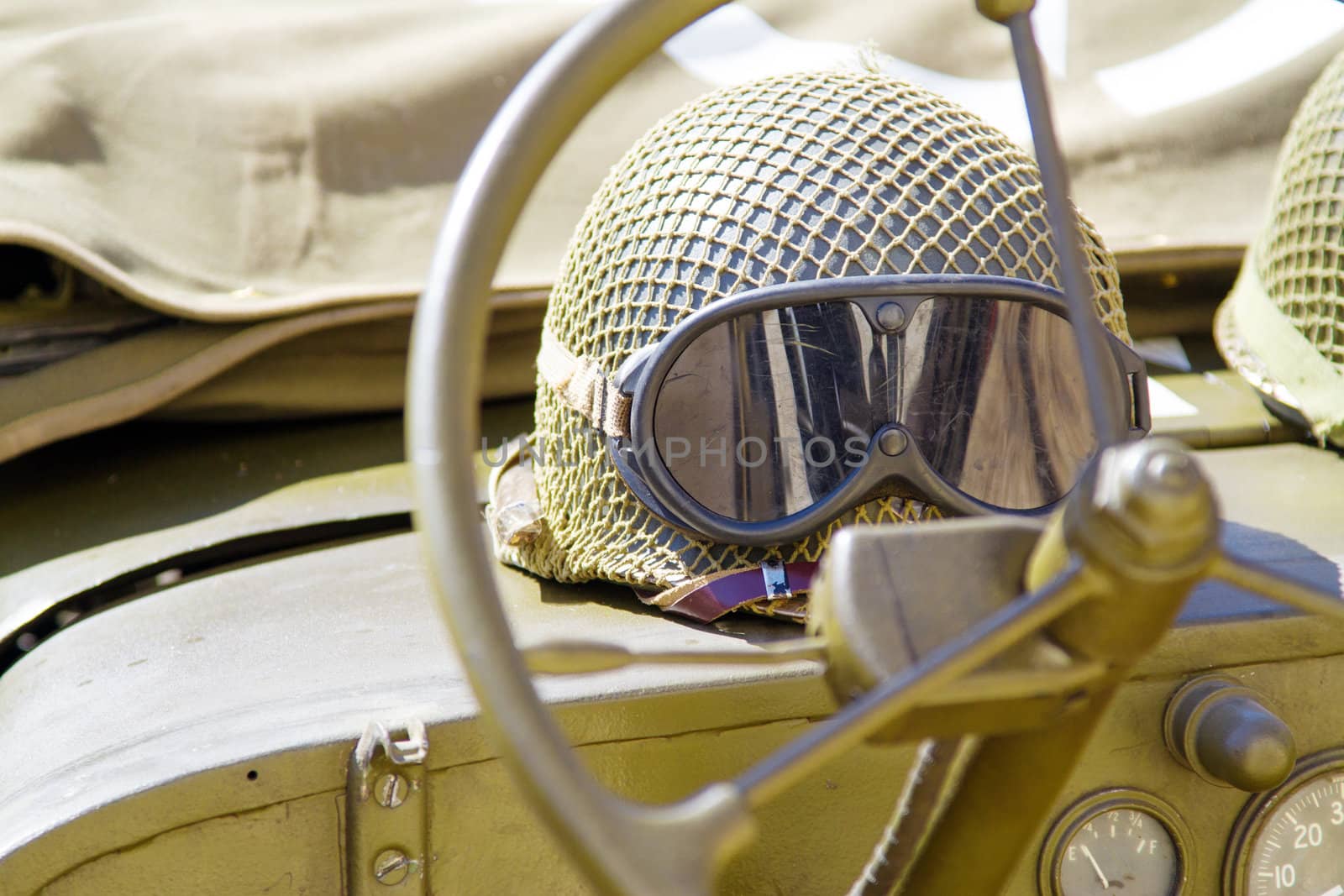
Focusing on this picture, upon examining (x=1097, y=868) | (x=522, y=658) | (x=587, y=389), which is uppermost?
(x=522, y=658)

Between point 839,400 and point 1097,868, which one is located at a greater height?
point 839,400

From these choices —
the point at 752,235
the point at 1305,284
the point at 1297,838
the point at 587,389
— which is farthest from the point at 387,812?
the point at 1305,284

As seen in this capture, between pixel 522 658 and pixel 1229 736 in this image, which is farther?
pixel 1229 736

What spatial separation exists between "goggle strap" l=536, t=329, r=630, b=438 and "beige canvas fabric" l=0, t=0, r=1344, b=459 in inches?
26.1

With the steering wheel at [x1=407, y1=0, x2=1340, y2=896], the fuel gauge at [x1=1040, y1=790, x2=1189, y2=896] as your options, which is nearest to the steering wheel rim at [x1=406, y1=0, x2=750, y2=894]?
the steering wheel at [x1=407, y1=0, x2=1340, y2=896]

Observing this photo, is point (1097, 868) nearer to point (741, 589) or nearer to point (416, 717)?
point (741, 589)

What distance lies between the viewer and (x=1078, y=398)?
136cm

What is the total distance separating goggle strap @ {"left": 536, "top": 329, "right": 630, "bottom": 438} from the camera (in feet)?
4.42

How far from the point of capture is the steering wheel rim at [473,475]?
0.61 metres

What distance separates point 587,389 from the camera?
1.40 metres

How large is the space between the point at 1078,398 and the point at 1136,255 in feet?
3.32

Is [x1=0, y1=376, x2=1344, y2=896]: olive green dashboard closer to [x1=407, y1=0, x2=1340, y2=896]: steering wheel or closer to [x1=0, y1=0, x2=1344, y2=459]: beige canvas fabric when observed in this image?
[x1=407, y1=0, x2=1340, y2=896]: steering wheel

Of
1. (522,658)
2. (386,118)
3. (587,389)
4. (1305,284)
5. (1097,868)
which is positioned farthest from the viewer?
(386,118)

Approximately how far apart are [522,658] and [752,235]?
0.76 metres
